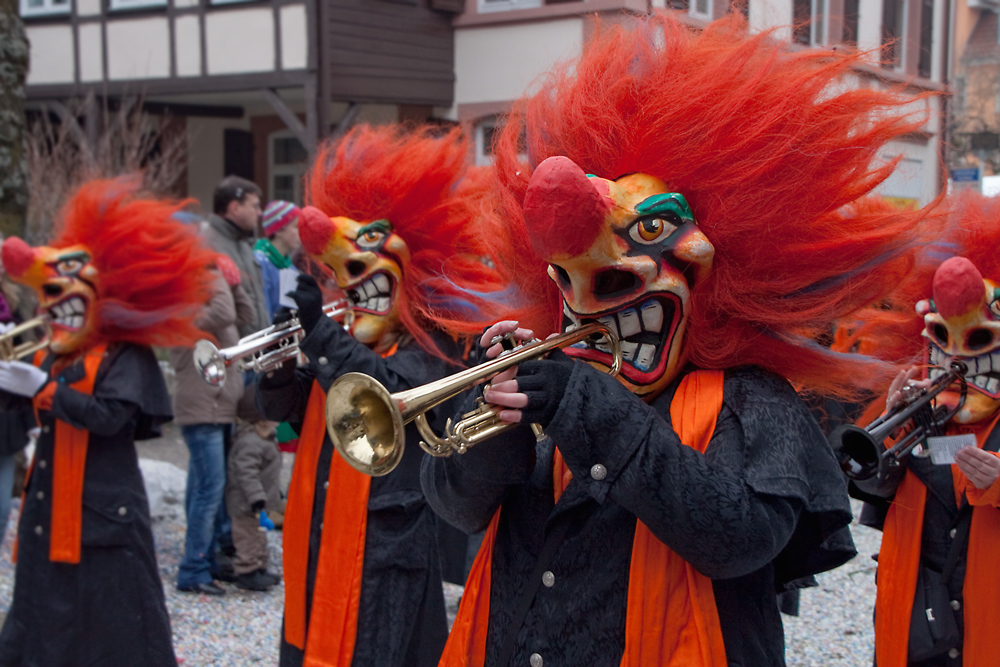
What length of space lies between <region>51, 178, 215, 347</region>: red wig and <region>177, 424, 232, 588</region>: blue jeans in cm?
133

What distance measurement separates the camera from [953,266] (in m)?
2.64

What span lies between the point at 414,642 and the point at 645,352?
159 centimetres

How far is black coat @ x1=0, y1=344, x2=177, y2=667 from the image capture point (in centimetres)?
348

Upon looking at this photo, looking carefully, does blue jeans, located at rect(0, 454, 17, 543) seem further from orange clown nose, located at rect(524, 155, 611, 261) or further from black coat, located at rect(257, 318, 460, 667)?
orange clown nose, located at rect(524, 155, 611, 261)

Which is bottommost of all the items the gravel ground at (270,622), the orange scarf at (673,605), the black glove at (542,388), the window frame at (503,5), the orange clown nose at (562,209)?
→ the gravel ground at (270,622)

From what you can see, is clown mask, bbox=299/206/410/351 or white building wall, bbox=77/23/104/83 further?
white building wall, bbox=77/23/104/83

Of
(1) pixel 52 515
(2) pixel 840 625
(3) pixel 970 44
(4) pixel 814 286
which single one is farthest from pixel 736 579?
(3) pixel 970 44

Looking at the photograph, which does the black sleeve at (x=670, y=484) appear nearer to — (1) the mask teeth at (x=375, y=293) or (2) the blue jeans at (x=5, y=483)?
(1) the mask teeth at (x=375, y=293)

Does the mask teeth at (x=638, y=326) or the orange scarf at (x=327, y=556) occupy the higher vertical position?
the mask teeth at (x=638, y=326)

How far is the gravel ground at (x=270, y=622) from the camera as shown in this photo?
14.5ft

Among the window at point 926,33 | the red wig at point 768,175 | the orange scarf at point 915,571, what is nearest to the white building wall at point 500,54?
the window at point 926,33

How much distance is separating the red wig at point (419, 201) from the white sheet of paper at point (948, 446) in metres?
1.44

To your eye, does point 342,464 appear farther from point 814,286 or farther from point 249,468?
point 249,468

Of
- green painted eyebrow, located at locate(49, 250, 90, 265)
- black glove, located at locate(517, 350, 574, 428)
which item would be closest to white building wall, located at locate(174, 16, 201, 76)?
green painted eyebrow, located at locate(49, 250, 90, 265)
